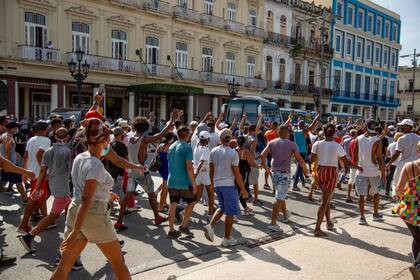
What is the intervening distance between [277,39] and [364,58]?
15829mm

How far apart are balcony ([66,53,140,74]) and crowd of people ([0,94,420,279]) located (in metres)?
13.9

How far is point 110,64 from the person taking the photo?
76.5 feet

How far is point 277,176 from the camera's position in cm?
682

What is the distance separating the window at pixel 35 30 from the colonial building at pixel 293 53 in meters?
18.4

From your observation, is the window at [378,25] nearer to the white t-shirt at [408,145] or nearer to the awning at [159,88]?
the awning at [159,88]

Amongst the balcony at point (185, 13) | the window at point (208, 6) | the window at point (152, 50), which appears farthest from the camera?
the window at point (208, 6)

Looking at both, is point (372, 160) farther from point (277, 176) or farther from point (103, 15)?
point (103, 15)

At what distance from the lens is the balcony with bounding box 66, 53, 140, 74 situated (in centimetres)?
2241

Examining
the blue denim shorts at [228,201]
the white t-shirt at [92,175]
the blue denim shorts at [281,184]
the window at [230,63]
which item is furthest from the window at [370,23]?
the white t-shirt at [92,175]

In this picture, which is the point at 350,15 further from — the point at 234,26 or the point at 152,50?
the point at 152,50

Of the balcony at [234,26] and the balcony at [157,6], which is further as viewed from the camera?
the balcony at [234,26]

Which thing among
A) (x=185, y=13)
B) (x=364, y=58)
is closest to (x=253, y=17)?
(x=185, y=13)

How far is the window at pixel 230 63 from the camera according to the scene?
3095 centimetres

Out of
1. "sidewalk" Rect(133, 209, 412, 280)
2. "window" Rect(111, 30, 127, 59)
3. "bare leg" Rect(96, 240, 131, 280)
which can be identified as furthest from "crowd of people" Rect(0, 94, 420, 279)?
"window" Rect(111, 30, 127, 59)
